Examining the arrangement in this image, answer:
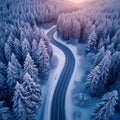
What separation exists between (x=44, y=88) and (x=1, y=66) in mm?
14469

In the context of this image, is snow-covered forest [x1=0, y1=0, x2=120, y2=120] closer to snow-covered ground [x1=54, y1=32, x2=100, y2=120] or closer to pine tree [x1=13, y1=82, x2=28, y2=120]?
pine tree [x1=13, y1=82, x2=28, y2=120]

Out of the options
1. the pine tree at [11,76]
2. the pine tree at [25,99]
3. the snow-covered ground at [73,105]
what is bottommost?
the snow-covered ground at [73,105]

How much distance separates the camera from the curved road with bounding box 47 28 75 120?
36.2m

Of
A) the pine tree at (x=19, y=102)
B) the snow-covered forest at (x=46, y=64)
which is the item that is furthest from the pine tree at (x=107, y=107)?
the pine tree at (x=19, y=102)

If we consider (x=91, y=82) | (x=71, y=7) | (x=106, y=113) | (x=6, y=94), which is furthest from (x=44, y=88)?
(x=71, y=7)

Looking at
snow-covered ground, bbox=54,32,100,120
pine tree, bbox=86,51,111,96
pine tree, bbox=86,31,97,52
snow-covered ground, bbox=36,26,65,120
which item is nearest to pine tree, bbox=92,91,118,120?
snow-covered ground, bbox=54,32,100,120

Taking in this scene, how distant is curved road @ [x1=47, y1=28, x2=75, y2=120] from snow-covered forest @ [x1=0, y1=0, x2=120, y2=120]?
374cm

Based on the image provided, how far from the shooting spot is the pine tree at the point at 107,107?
24592 mm

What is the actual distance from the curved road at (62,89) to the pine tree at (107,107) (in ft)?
34.3

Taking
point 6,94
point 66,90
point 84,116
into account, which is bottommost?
point 84,116

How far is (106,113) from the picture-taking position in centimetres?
2694

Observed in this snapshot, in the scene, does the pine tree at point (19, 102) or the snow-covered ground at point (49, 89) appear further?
the snow-covered ground at point (49, 89)

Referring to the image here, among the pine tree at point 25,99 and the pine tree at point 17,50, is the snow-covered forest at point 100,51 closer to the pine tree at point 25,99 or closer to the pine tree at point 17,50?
the pine tree at point 25,99

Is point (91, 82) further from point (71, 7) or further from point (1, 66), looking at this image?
point (71, 7)
